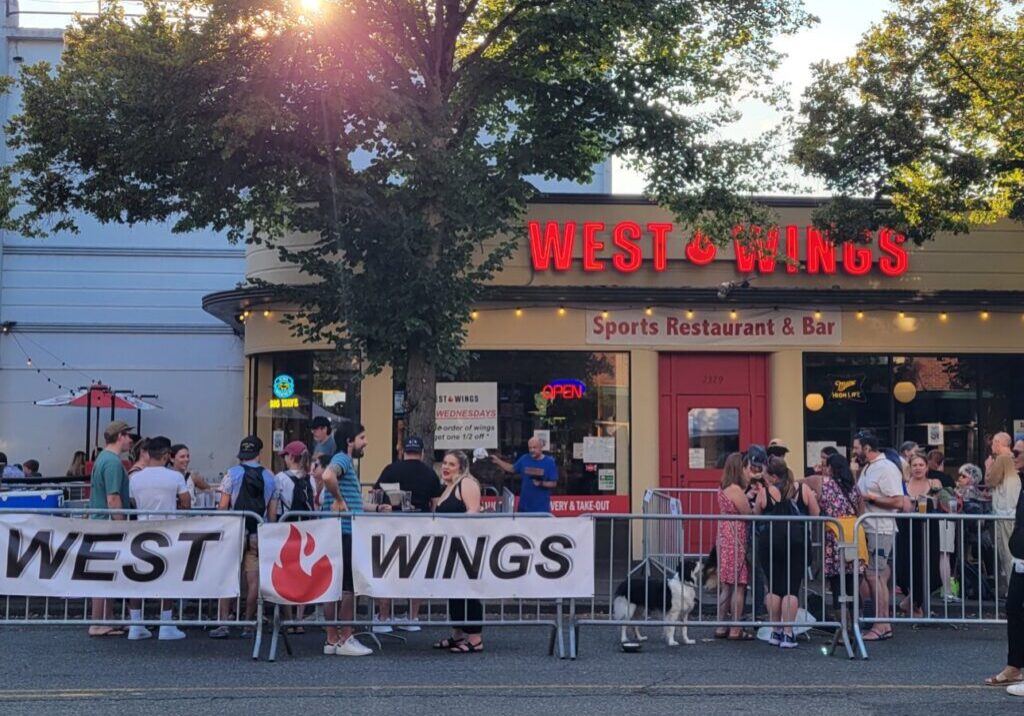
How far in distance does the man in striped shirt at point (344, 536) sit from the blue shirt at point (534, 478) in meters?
3.50

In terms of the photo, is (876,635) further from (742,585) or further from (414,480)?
(414,480)

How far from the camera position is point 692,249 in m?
16.7

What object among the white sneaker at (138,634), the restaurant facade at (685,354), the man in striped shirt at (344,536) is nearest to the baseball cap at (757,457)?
the man in striped shirt at (344,536)

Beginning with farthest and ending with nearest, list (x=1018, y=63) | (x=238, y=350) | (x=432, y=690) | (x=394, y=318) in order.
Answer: (x=238, y=350) → (x=1018, y=63) → (x=394, y=318) → (x=432, y=690)

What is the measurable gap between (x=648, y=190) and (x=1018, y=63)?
482cm

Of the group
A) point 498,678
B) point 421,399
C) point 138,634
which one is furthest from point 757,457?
point 138,634

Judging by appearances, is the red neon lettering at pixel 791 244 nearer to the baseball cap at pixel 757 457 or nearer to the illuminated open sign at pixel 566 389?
the illuminated open sign at pixel 566 389

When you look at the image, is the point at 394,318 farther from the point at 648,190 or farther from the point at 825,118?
the point at 825,118

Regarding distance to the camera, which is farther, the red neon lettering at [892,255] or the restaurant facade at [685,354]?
the red neon lettering at [892,255]

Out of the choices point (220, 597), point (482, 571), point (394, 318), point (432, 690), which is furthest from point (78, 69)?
point (432, 690)

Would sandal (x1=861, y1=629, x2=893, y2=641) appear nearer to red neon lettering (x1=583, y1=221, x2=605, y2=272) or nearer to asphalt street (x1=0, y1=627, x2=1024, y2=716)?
asphalt street (x1=0, y1=627, x2=1024, y2=716)

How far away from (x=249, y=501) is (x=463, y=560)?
2.28 metres

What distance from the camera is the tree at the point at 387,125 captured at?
1255cm

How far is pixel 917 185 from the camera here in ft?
50.6
